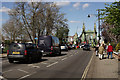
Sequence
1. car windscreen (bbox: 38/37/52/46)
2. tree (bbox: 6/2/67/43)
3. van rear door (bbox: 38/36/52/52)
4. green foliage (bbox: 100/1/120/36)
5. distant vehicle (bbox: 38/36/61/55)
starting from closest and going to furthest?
1. green foliage (bbox: 100/1/120/36)
2. distant vehicle (bbox: 38/36/61/55)
3. van rear door (bbox: 38/36/52/52)
4. car windscreen (bbox: 38/37/52/46)
5. tree (bbox: 6/2/67/43)

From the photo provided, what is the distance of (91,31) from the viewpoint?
194 m

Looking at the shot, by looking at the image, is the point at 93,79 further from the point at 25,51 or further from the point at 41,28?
the point at 41,28

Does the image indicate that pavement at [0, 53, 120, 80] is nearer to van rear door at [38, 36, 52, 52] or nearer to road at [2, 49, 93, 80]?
road at [2, 49, 93, 80]

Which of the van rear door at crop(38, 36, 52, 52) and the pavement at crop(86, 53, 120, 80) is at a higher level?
the van rear door at crop(38, 36, 52, 52)

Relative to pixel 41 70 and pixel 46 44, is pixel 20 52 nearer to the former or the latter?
pixel 41 70

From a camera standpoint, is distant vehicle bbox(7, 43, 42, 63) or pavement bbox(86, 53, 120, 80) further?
distant vehicle bbox(7, 43, 42, 63)

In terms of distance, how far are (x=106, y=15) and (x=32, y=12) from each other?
3739cm

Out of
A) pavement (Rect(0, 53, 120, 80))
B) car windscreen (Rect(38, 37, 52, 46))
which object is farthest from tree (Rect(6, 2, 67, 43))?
pavement (Rect(0, 53, 120, 80))

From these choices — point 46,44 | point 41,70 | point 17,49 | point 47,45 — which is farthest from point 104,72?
point 46,44

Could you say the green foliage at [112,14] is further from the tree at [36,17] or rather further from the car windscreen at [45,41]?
the tree at [36,17]

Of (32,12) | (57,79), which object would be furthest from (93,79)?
(32,12)

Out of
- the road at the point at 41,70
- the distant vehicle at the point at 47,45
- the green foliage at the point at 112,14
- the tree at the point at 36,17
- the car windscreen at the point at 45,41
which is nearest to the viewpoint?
the green foliage at the point at 112,14

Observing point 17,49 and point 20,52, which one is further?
point 17,49

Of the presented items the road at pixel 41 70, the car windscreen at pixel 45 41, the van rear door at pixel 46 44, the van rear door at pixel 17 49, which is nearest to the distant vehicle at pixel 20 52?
the van rear door at pixel 17 49
